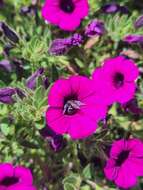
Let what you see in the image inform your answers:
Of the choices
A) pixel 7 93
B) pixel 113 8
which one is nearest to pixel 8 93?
pixel 7 93

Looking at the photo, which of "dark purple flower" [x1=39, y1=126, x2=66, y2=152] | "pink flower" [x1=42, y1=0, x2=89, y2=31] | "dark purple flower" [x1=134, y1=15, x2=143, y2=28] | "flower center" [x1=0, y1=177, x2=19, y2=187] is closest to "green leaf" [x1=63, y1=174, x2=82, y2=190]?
"dark purple flower" [x1=39, y1=126, x2=66, y2=152]

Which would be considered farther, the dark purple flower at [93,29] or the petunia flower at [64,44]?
the dark purple flower at [93,29]

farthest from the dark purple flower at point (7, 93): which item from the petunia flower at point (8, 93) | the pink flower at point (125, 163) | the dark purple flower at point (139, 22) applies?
the dark purple flower at point (139, 22)

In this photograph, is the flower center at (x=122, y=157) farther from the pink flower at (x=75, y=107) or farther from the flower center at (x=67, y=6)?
the flower center at (x=67, y=6)

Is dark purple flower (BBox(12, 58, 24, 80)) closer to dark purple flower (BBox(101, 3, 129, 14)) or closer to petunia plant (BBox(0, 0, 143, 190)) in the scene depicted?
petunia plant (BBox(0, 0, 143, 190))

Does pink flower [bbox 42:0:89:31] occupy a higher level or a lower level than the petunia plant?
higher

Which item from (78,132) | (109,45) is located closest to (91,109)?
(78,132)
